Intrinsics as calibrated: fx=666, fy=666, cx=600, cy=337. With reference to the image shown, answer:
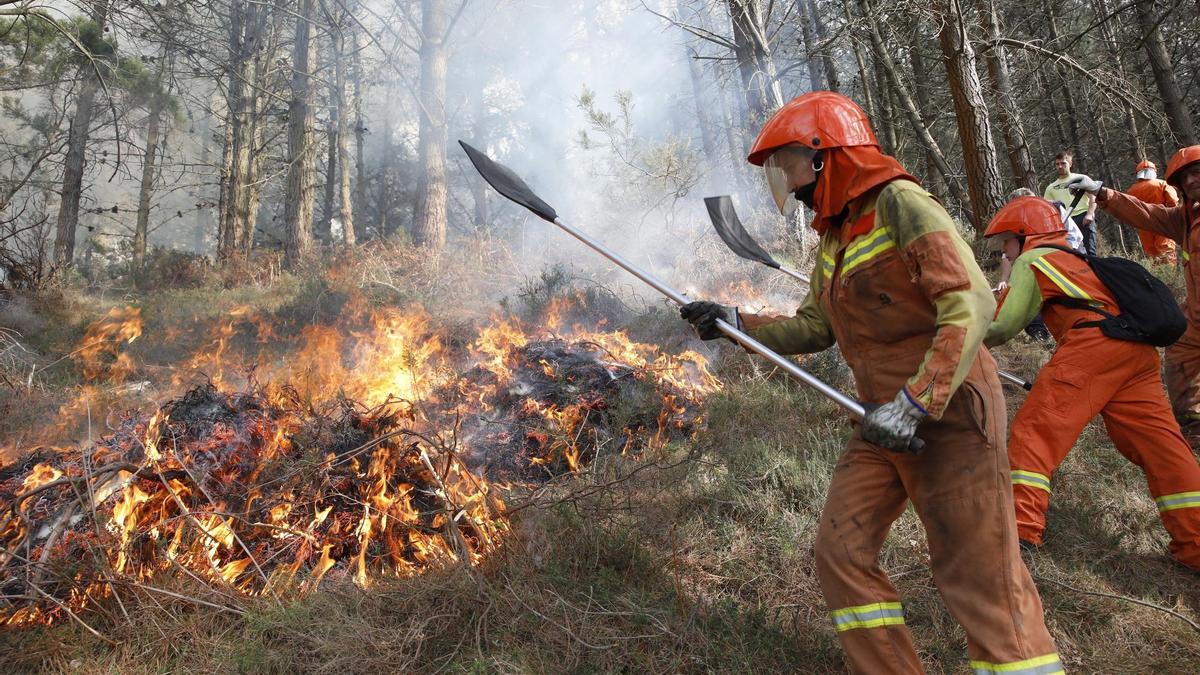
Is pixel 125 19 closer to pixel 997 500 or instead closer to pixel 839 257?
pixel 839 257

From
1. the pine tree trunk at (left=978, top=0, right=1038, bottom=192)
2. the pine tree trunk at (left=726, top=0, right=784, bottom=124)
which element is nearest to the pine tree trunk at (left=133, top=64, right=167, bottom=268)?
the pine tree trunk at (left=726, top=0, right=784, bottom=124)

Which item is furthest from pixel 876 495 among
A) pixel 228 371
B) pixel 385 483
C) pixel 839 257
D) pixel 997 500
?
pixel 228 371

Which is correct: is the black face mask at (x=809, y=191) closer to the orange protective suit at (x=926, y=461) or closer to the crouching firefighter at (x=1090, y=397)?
the orange protective suit at (x=926, y=461)

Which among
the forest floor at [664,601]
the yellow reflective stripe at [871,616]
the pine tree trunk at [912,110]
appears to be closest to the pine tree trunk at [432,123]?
the pine tree trunk at [912,110]

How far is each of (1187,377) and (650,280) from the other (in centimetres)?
397

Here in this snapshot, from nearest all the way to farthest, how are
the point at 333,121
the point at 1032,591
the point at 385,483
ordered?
the point at 1032,591 → the point at 385,483 → the point at 333,121

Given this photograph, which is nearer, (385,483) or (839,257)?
(839,257)

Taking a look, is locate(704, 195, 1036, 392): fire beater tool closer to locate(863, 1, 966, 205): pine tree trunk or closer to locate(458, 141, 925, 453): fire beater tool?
locate(458, 141, 925, 453): fire beater tool

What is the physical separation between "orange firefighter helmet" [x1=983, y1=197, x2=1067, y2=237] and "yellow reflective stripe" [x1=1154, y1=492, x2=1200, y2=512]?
151 centimetres

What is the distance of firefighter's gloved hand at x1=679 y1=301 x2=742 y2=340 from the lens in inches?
119

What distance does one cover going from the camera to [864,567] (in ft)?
7.43

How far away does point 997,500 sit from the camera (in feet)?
7.07

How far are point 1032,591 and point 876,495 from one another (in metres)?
0.53

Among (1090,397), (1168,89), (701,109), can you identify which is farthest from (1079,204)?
(701,109)
